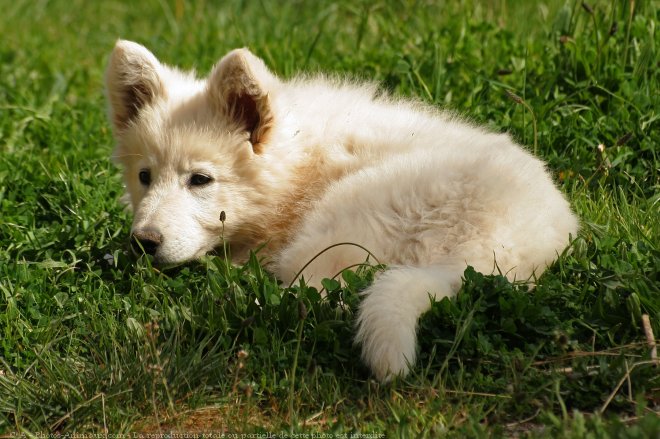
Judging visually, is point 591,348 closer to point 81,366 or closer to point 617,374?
point 617,374

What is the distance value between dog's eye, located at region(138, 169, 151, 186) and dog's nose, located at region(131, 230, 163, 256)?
1.33 feet

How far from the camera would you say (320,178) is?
4.27 metres

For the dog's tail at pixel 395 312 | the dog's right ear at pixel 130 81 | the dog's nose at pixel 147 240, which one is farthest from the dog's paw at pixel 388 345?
the dog's right ear at pixel 130 81

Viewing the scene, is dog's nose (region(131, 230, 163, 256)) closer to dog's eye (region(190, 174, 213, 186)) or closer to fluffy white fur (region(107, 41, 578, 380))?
fluffy white fur (region(107, 41, 578, 380))

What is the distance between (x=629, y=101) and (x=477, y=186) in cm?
178

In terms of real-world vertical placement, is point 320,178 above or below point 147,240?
above

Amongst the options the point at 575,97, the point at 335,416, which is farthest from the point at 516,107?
the point at 335,416

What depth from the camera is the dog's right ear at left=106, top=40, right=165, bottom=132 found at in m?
4.30

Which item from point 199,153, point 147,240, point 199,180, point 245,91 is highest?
point 245,91

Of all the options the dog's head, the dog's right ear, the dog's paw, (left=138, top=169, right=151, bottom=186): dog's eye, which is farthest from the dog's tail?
the dog's right ear

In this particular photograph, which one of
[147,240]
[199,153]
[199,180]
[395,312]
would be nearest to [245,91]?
[199,153]

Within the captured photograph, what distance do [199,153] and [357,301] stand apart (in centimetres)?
123

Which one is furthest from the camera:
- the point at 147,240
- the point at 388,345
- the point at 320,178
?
the point at 320,178

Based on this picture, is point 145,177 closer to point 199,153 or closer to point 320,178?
point 199,153
